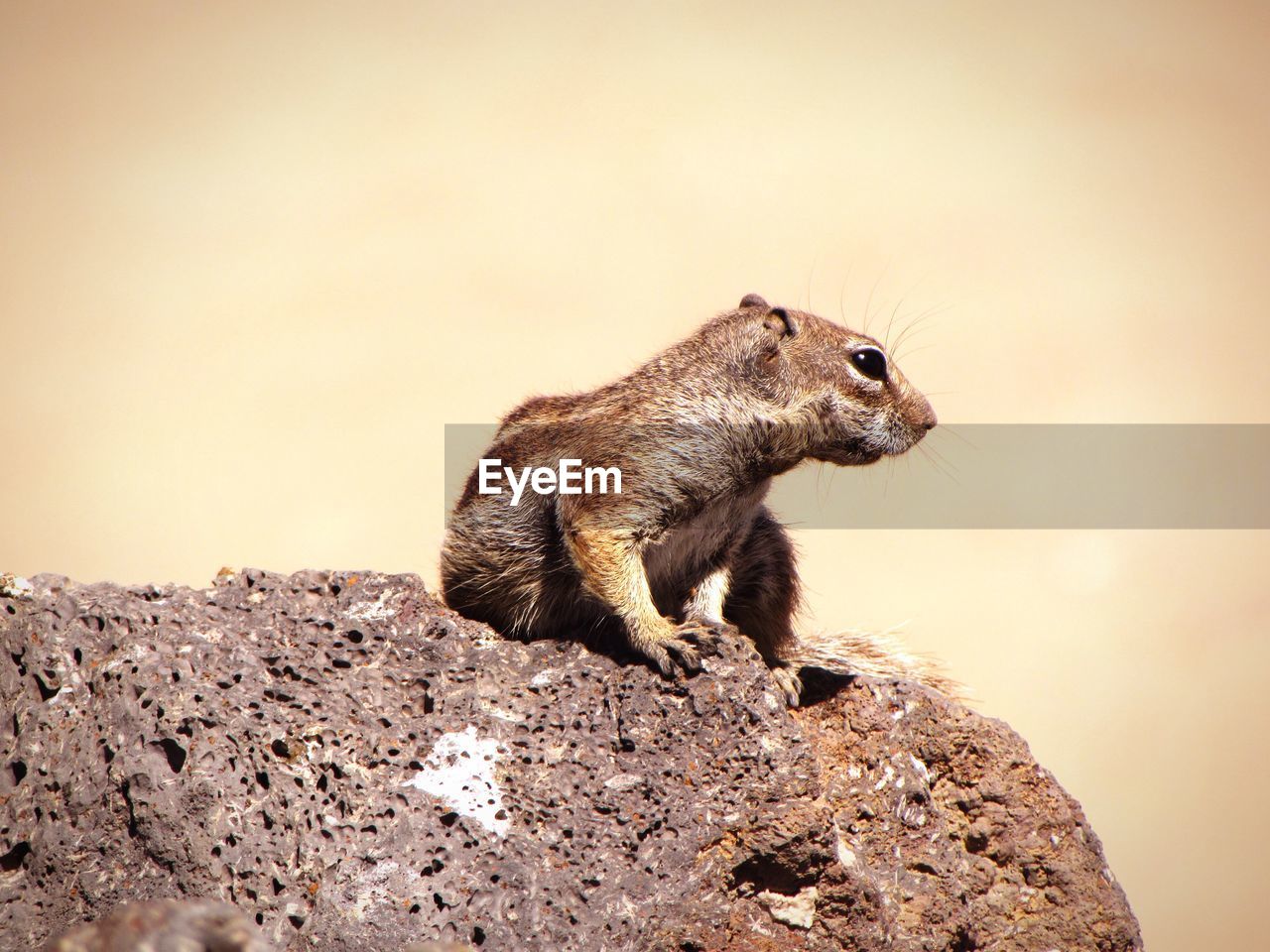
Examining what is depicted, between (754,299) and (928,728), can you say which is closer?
(928,728)

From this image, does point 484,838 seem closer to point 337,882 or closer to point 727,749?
point 337,882

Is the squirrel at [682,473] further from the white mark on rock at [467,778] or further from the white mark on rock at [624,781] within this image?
the white mark on rock at [467,778]

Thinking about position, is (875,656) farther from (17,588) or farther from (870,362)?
(17,588)

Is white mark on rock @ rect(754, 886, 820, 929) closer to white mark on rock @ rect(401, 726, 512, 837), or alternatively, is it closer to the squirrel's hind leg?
white mark on rock @ rect(401, 726, 512, 837)

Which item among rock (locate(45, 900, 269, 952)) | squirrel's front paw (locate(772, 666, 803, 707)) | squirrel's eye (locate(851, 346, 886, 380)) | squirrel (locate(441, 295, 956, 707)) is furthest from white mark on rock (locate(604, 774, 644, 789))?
squirrel's eye (locate(851, 346, 886, 380))

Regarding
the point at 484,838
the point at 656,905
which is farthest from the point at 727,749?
the point at 484,838

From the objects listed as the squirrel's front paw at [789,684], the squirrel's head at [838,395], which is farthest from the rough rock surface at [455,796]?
the squirrel's head at [838,395]
